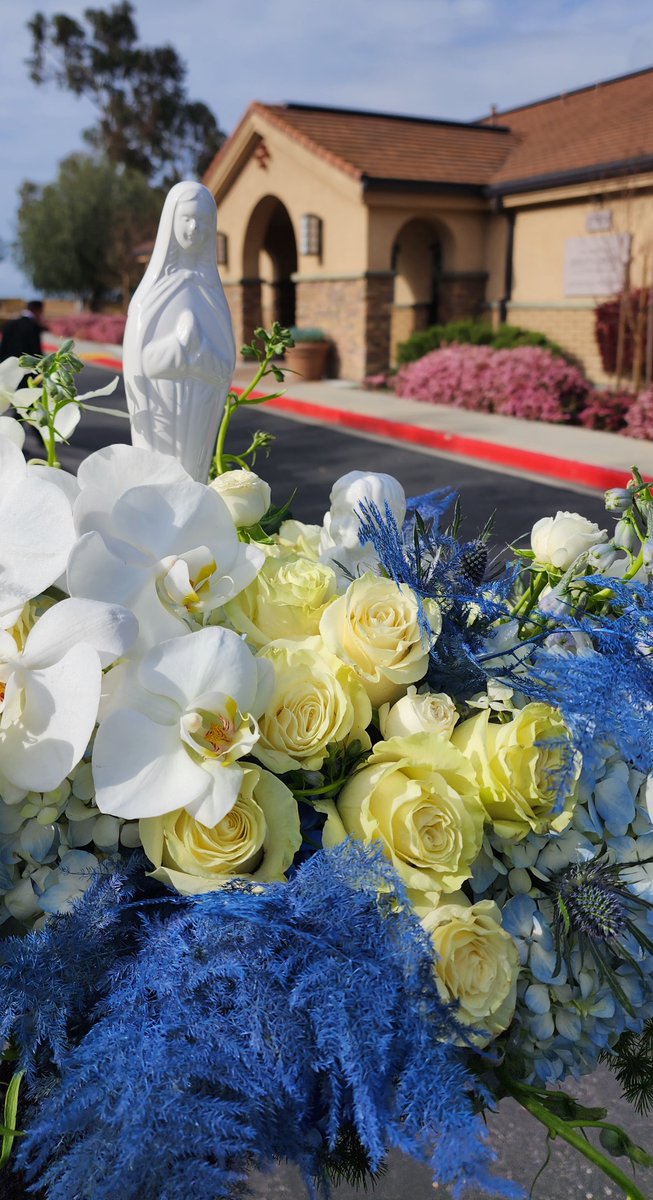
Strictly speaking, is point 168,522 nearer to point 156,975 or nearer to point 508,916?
point 156,975

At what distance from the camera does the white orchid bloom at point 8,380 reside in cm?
148

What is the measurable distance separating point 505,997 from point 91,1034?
40cm

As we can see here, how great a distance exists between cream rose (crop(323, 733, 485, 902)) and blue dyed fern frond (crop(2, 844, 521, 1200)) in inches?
2.2

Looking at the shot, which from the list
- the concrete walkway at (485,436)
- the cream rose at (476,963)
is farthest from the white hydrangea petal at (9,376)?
the concrete walkway at (485,436)

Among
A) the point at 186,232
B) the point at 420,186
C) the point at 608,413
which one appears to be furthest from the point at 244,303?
the point at 186,232

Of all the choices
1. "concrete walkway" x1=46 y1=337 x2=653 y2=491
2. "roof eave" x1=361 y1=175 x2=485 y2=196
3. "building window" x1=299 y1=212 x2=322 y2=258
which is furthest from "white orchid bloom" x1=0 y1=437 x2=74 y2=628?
"building window" x1=299 y1=212 x2=322 y2=258

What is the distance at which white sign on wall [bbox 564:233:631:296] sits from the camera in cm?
1423

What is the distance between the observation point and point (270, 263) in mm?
24594

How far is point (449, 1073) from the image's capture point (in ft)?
2.75

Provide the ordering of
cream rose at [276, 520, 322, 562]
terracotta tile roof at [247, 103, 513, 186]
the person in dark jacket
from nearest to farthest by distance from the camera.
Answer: cream rose at [276, 520, 322, 562], the person in dark jacket, terracotta tile roof at [247, 103, 513, 186]

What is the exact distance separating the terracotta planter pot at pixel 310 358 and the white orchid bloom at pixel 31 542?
16.6 metres

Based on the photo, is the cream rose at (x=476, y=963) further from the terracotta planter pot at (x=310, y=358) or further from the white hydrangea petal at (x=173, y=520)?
the terracotta planter pot at (x=310, y=358)

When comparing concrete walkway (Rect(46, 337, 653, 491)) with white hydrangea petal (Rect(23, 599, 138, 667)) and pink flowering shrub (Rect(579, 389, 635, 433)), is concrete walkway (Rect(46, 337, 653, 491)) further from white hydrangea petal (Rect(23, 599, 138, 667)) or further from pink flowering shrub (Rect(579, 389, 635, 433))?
white hydrangea petal (Rect(23, 599, 138, 667))

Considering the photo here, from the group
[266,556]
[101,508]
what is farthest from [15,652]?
[266,556]
